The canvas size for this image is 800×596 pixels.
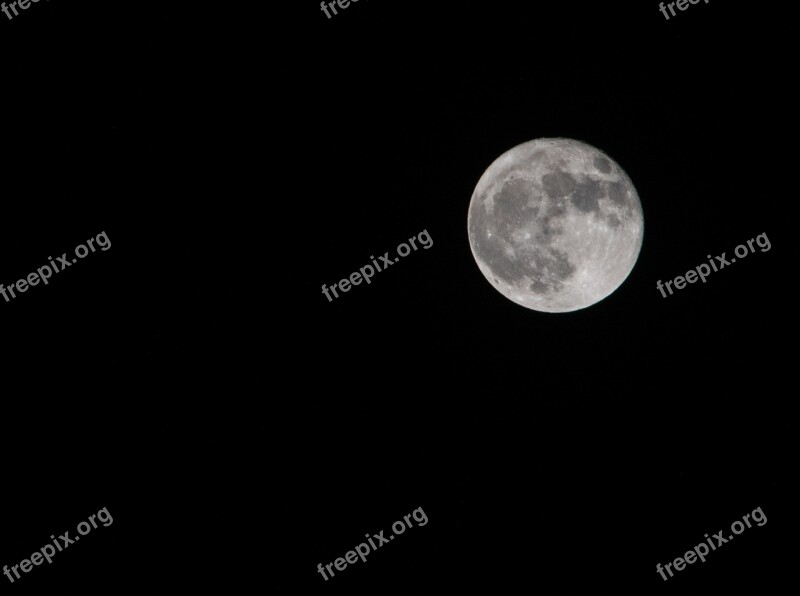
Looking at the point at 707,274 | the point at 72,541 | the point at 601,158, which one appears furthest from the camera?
the point at 72,541

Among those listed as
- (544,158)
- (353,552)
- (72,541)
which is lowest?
(353,552)

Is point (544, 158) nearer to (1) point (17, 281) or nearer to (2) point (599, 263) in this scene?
(2) point (599, 263)

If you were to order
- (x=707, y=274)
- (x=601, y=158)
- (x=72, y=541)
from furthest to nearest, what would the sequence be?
(x=72, y=541), (x=707, y=274), (x=601, y=158)

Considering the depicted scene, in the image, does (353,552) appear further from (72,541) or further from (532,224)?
(532,224)

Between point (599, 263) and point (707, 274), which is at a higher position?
point (599, 263)

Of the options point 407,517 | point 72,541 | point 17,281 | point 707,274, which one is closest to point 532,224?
point 707,274

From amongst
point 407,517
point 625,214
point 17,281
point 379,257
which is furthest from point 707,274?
point 17,281

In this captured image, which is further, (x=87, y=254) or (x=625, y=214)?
(x=87, y=254)
